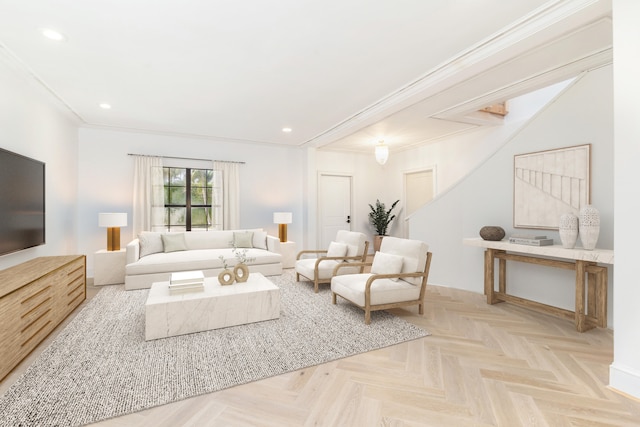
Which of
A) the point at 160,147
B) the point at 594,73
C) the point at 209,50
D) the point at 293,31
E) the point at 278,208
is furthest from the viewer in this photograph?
the point at 278,208

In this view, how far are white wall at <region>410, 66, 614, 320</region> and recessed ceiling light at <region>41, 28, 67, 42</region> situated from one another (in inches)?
189

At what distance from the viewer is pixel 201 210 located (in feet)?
19.6

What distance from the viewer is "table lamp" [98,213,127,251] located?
15.3 feet

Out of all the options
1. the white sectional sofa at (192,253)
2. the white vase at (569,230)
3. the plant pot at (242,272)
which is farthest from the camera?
the white sectional sofa at (192,253)

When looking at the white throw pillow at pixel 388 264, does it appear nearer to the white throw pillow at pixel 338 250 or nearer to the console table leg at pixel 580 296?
the white throw pillow at pixel 338 250

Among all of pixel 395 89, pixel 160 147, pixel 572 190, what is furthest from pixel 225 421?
pixel 160 147

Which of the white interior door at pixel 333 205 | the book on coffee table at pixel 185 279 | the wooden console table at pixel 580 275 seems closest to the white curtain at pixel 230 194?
the white interior door at pixel 333 205

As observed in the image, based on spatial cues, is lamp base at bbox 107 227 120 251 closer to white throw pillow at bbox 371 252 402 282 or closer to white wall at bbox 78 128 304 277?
white wall at bbox 78 128 304 277

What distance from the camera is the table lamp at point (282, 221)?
6012 millimetres

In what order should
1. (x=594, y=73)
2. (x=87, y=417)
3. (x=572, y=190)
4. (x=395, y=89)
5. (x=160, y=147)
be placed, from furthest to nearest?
(x=160, y=147)
(x=395, y=89)
(x=572, y=190)
(x=594, y=73)
(x=87, y=417)

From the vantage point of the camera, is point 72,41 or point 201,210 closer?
point 72,41

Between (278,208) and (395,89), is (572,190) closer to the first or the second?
(395,89)

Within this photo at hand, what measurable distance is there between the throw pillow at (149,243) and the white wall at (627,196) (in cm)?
558

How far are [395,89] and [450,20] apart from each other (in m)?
1.33
